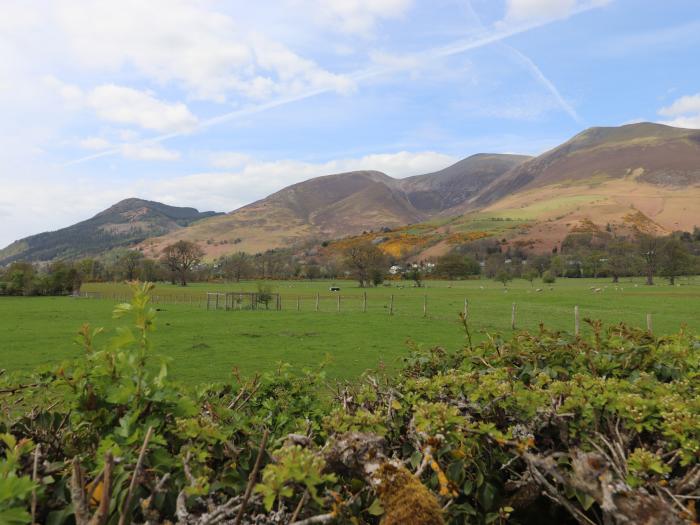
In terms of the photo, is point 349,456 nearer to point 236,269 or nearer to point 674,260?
point 674,260

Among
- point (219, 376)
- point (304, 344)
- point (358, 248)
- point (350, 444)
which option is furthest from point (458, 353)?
point (358, 248)

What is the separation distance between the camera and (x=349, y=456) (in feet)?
6.42

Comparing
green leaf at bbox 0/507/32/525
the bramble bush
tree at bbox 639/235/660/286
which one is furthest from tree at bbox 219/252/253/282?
green leaf at bbox 0/507/32/525

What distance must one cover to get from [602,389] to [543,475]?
612 mm

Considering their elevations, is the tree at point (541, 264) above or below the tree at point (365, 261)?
below

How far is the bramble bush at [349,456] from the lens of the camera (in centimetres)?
160

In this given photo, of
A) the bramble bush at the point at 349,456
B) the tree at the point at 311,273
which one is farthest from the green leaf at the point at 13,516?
the tree at the point at 311,273

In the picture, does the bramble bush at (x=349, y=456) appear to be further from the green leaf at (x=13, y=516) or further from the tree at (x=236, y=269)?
the tree at (x=236, y=269)

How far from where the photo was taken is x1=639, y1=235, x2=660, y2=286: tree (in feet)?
278

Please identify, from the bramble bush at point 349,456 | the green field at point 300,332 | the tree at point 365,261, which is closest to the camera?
the bramble bush at point 349,456

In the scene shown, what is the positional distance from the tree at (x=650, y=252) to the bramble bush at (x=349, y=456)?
9792 cm

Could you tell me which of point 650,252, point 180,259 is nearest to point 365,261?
point 180,259

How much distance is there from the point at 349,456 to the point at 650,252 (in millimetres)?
101253

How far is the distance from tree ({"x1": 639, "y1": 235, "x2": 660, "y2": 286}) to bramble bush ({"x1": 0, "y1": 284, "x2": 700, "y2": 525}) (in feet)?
321
